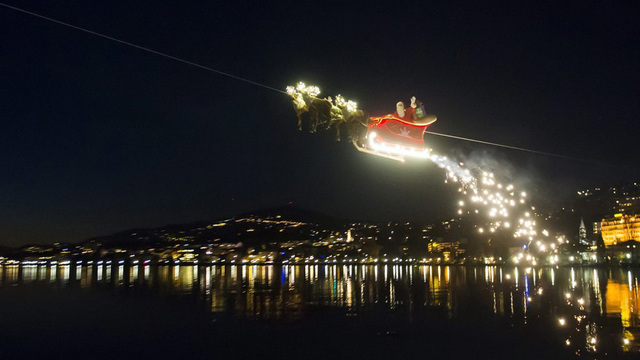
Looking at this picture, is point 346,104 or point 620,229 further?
point 620,229

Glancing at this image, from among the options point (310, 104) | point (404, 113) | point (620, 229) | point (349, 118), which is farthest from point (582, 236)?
point (310, 104)

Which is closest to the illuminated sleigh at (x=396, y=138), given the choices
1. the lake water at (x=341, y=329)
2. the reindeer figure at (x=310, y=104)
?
the reindeer figure at (x=310, y=104)

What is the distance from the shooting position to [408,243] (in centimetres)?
17138

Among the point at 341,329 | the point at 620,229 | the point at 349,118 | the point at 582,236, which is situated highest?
the point at 349,118

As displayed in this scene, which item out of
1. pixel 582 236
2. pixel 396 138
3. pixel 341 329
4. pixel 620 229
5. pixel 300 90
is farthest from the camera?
pixel 620 229

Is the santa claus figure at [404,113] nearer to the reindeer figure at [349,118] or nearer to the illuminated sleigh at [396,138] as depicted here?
the illuminated sleigh at [396,138]

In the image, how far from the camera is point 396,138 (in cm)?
902

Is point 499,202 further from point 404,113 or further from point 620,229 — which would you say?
point 620,229

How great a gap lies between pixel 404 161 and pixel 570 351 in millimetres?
7705

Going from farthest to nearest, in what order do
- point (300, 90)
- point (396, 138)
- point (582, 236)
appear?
point (582, 236) < point (396, 138) < point (300, 90)

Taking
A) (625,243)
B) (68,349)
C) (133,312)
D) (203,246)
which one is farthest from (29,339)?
(203,246)

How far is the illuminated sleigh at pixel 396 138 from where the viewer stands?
28.8ft

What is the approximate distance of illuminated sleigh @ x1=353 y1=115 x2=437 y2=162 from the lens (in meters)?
8.78

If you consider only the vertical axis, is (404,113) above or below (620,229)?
above
